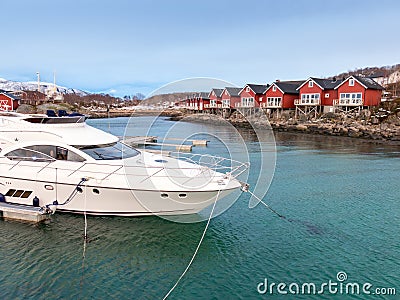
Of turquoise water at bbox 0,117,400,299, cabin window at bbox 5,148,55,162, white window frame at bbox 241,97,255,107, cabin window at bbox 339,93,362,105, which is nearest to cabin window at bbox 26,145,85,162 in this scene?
cabin window at bbox 5,148,55,162

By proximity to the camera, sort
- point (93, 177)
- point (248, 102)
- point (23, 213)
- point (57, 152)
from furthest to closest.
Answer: point (248, 102) → point (57, 152) → point (23, 213) → point (93, 177)

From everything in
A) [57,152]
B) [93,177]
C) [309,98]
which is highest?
[309,98]

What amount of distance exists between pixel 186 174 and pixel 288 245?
3935mm

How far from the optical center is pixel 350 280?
8.31 meters

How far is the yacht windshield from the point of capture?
11586mm

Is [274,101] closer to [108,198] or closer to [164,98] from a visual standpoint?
[108,198]

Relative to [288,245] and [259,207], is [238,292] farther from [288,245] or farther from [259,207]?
[259,207]

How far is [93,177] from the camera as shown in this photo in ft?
34.7

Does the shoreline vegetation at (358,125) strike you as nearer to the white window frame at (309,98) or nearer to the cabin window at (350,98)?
the cabin window at (350,98)

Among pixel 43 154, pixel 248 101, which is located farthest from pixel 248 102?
pixel 43 154

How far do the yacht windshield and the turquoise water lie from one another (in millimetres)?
2193

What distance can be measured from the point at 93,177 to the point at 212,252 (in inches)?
176

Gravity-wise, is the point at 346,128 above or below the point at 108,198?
above

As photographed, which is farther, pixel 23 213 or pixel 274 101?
pixel 274 101
